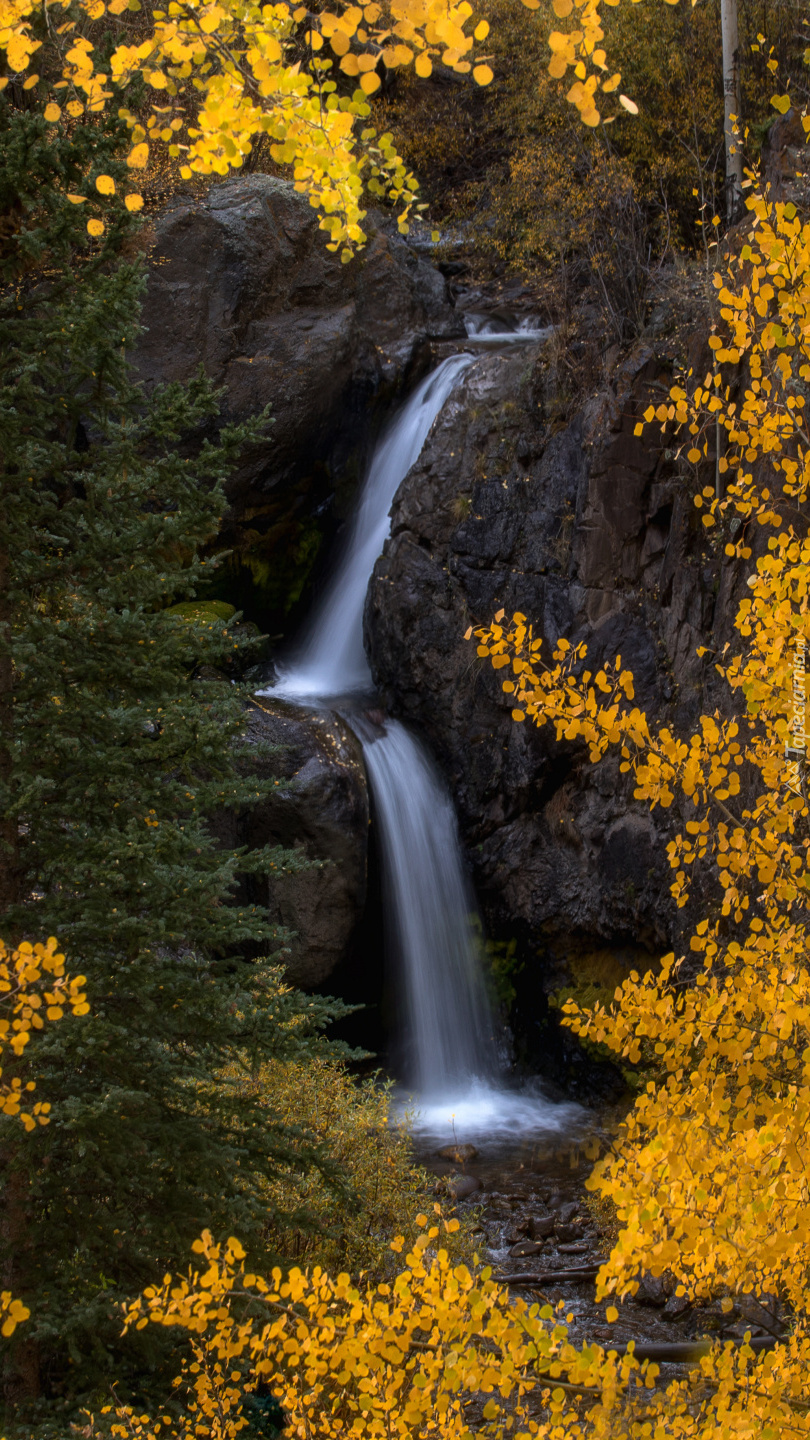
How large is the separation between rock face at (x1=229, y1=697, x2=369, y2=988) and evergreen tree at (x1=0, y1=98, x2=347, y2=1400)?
208 inches

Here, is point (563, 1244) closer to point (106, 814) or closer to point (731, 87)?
point (106, 814)

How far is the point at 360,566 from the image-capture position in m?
13.1

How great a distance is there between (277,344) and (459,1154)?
1002 centimetres

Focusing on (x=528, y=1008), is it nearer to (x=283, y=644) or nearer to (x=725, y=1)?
(x=283, y=644)

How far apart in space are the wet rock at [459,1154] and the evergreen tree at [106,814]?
4.32 metres

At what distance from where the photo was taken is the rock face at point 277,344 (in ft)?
40.9

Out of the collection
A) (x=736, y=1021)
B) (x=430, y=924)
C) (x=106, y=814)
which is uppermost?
(x=106, y=814)

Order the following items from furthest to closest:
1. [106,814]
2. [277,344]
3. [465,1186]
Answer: [277,344] < [465,1186] < [106,814]

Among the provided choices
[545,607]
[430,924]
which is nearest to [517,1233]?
[430,924]

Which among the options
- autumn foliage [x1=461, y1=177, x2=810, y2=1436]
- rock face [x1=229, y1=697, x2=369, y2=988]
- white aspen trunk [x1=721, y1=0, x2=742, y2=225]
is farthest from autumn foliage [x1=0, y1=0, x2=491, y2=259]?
white aspen trunk [x1=721, y1=0, x2=742, y2=225]

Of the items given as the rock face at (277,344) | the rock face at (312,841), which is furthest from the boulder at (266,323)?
the rock face at (312,841)

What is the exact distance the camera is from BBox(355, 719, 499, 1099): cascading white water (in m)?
10.4

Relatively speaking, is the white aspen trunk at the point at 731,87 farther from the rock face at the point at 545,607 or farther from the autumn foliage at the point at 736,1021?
the autumn foliage at the point at 736,1021

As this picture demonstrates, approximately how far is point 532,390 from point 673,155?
3.87 metres
